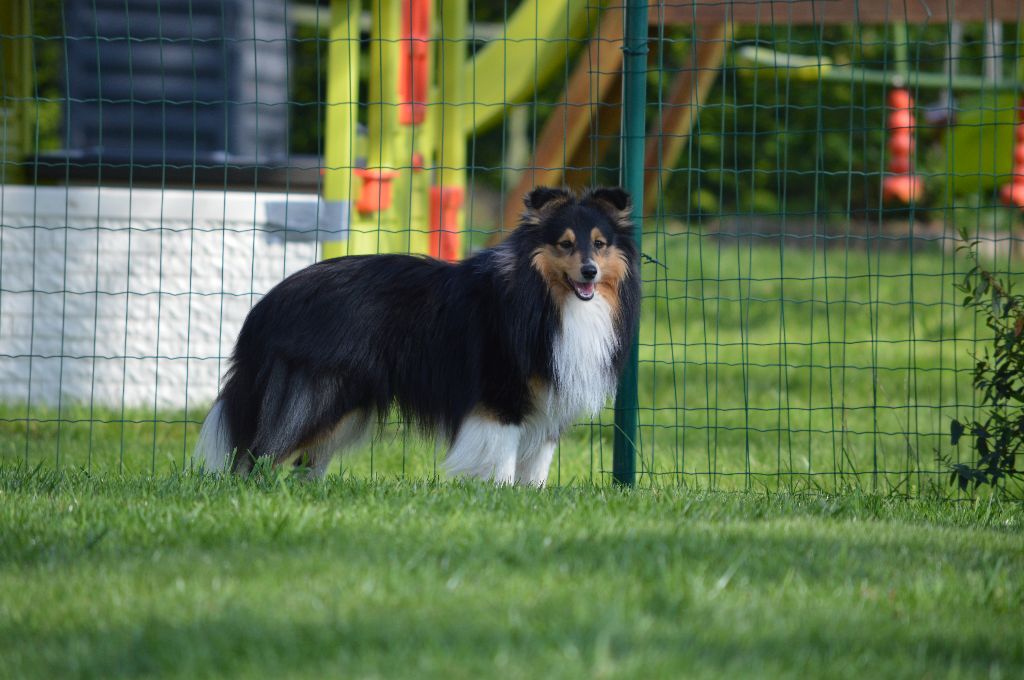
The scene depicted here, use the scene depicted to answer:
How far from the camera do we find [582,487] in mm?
4578

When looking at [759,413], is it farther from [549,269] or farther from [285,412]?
[285,412]

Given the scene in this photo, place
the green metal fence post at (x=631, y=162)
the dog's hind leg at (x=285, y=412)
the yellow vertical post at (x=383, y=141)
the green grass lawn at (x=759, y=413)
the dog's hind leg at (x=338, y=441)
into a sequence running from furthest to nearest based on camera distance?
the yellow vertical post at (x=383, y=141), the green grass lawn at (x=759, y=413), the green metal fence post at (x=631, y=162), the dog's hind leg at (x=338, y=441), the dog's hind leg at (x=285, y=412)

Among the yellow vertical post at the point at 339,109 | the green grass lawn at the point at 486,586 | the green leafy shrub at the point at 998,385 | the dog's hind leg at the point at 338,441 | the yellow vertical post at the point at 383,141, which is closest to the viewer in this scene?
the green grass lawn at the point at 486,586

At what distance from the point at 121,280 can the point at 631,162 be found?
4306 mm

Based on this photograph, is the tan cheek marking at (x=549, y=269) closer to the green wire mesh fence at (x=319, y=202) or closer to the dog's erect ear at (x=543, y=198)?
the dog's erect ear at (x=543, y=198)

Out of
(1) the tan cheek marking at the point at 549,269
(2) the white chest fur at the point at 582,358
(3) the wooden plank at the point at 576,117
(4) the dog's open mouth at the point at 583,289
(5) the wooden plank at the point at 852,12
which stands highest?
(5) the wooden plank at the point at 852,12

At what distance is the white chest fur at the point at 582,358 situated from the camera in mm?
4766

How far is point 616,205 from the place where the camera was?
489 centimetres

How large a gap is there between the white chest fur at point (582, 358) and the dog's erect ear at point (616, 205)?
0.33 m

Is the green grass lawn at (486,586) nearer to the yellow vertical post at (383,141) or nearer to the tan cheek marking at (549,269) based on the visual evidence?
the tan cheek marking at (549,269)

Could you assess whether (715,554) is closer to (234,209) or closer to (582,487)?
(582,487)

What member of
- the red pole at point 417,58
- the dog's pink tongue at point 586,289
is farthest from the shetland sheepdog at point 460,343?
the red pole at point 417,58

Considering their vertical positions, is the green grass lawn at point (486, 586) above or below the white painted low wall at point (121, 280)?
below

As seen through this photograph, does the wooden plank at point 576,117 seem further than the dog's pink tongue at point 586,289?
Yes
